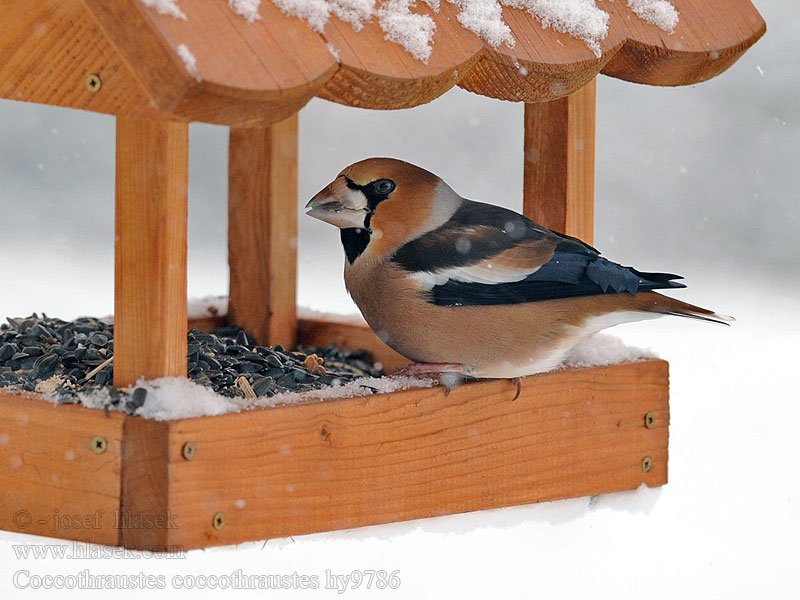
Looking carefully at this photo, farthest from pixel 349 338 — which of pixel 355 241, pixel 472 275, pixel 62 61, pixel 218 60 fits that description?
pixel 218 60

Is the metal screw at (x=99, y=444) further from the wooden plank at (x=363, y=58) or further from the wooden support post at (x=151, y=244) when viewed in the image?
the wooden plank at (x=363, y=58)

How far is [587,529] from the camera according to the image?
3297mm

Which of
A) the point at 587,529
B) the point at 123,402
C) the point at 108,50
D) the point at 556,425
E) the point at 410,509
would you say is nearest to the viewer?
the point at 108,50

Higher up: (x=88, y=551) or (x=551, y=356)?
(x=551, y=356)

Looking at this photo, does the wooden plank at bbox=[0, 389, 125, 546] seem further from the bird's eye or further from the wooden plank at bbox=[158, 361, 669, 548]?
the bird's eye

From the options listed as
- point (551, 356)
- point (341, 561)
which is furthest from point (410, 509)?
point (551, 356)

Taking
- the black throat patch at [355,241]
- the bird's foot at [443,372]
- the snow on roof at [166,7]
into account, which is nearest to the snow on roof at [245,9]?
the snow on roof at [166,7]

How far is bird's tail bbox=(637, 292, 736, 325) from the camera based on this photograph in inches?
113

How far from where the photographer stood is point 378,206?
295 cm

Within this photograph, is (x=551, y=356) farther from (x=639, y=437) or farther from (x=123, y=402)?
(x=123, y=402)

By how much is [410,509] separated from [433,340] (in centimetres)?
36

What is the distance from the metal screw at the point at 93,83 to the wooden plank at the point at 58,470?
59 centimetres

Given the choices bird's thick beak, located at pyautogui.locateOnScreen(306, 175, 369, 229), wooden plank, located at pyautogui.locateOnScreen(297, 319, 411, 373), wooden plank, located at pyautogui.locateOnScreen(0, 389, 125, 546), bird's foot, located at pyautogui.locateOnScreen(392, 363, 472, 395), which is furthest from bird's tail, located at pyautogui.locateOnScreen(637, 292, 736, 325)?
wooden plank, located at pyautogui.locateOnScreen(0, 389, 125, 546)

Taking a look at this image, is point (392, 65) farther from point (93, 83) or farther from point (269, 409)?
point (269, 409)
